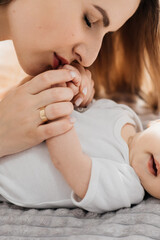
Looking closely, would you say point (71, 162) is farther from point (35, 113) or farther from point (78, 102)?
point (78, 102)

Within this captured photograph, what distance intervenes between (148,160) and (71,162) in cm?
29


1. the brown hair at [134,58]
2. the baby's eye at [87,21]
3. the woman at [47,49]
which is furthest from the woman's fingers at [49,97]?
the brown hair at [134,58]

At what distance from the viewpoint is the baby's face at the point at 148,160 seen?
3.92 feet

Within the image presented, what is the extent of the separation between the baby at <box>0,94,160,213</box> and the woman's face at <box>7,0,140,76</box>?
0.29m

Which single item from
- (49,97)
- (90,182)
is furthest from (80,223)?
(49,97)

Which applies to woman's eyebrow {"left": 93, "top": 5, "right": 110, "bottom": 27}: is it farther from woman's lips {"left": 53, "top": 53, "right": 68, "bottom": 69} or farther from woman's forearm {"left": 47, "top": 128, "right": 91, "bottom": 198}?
woman's forearm {"left": 47, "top": 128, "right": 91, "bottom": 198}

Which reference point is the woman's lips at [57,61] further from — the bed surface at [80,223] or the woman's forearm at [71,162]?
the bed surface at [80,223]

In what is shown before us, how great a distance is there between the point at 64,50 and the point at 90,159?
0.41m

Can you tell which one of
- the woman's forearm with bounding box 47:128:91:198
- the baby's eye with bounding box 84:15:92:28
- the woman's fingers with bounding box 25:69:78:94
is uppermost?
the baby's eye with bounding box 84:15:92:28

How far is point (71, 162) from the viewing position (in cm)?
114

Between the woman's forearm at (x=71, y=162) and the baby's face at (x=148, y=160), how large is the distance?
20 cm

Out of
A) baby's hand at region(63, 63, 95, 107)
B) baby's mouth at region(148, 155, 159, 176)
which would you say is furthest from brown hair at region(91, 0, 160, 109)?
baby's mouth at region(148, 155, 159, 176)

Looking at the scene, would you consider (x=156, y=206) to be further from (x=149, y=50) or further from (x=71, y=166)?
(x=149, y=50)

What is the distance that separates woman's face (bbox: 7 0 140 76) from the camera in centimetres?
111
